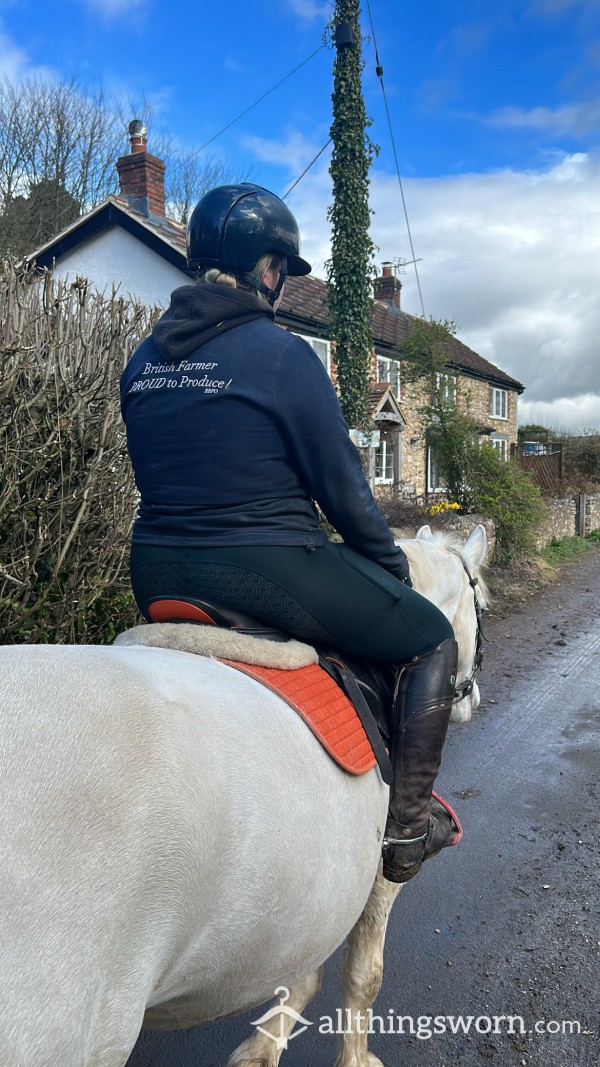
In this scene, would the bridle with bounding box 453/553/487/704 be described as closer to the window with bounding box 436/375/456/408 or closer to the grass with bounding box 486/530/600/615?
the grass with bounding box 486/530/600/615

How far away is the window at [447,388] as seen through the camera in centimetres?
1617

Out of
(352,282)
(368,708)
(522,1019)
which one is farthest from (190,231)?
(352,282)

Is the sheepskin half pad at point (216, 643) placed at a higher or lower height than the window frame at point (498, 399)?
lower

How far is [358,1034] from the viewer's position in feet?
8.25

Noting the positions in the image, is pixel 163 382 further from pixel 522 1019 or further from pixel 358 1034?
pixel 522 1019

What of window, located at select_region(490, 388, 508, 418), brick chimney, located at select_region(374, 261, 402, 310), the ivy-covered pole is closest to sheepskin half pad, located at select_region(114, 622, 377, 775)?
the ivy-covered pole

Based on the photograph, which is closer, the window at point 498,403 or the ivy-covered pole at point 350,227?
the ivy-covered pole at point 350,227

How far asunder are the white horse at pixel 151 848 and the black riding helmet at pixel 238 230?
3.89 ft

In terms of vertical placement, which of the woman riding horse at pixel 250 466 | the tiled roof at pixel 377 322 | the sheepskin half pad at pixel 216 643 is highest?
the tiled roof at pixel 377 322

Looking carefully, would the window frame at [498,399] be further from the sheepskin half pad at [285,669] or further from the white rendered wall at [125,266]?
the sheepskin half pad at [285,669]

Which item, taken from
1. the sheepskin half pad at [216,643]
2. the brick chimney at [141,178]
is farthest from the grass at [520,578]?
the brick chimney at [141,178]

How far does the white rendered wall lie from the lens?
18094mm

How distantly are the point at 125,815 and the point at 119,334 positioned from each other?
184 inches

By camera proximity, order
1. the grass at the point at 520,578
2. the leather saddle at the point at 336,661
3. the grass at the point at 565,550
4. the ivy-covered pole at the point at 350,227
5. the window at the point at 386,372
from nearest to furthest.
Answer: the leather saddle at the point at 336,661, the grass at the point at 520,578, the ivy-covered pole at the point at 350,227, the grass at the point at 565,550, the window at the point at 386,372
